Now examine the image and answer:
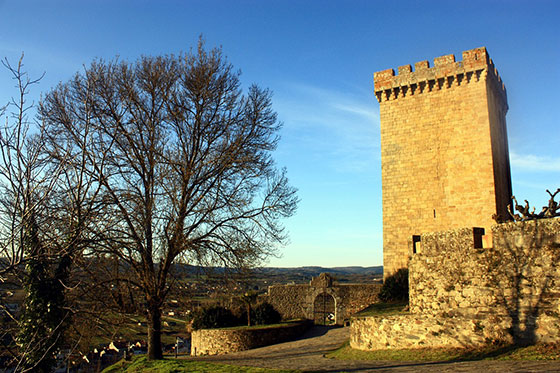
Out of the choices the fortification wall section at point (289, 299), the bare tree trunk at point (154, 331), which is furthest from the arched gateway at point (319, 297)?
the bare tree trunk at point (154, 331)

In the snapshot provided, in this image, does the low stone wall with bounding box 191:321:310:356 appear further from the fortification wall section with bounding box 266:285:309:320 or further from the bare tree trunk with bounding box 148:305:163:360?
the fortification wall section with bounding box 266:285:309:320

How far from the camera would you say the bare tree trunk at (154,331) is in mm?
12999

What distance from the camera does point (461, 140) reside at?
21.0 metres

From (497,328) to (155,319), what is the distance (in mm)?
9129

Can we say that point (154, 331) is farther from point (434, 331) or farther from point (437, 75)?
point (437, 75)

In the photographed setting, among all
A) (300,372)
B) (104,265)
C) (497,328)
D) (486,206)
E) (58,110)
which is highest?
(58,110)

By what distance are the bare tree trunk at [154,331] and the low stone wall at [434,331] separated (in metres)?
5.88

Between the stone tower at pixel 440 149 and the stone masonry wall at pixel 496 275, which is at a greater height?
the stone tower at pixel 440 149

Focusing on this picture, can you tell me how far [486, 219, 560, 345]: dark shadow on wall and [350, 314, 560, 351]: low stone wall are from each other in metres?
0.18

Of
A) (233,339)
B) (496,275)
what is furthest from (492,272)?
(233,339)

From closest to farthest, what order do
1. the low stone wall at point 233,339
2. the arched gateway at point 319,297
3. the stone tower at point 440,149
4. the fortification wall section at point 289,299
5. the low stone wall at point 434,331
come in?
the low stone wall at point 434,331 → the stone tower at point 440,149 → the low stone wall at point 233,339 → the arched gateway at point 319,297 → the fortification wall section at point 289,299

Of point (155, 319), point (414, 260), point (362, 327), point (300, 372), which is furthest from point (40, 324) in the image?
point (414, 260)

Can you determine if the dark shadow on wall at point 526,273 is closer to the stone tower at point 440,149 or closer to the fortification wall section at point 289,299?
the stone tower at point 440,149

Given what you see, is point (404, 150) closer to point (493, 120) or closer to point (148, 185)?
point (493, 120)
